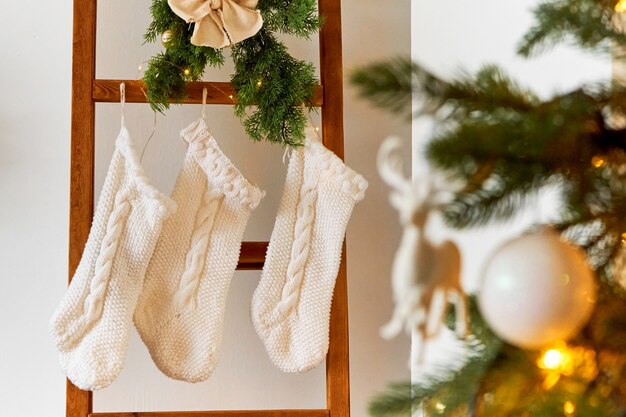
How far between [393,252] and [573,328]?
1346 mm

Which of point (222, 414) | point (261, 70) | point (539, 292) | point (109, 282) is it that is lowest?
point (222, 414)

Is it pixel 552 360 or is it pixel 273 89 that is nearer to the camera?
pixel 552 360

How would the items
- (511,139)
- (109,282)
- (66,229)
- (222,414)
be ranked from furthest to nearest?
1. (66,229)
2. (222,414)
3. (109,282)
4. (511,139)

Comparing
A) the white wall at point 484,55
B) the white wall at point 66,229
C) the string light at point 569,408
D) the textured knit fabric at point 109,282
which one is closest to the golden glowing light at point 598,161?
the string light at point 569,408

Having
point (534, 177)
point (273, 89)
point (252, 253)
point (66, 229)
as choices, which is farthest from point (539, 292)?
point (66, 229)

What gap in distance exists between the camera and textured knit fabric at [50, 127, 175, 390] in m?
1.30

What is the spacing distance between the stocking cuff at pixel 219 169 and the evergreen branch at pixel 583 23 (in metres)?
1.00

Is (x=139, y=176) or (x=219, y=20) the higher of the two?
(x=219, y=20)

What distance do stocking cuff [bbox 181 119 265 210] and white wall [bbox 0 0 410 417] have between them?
0.19 metres

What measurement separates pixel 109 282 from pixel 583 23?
1.06m

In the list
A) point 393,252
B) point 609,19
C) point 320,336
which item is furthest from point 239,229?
point 609,19

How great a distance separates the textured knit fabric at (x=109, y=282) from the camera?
130 cm

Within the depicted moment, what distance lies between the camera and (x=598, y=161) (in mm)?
376

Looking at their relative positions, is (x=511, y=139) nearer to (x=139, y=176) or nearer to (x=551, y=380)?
(x=551, y=380)
